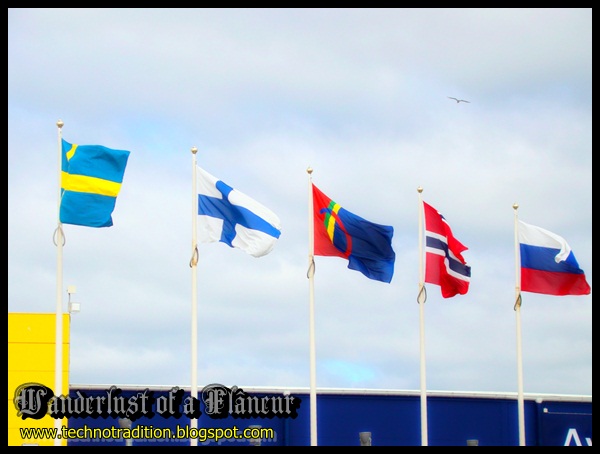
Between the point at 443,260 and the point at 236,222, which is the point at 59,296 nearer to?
the point at 236,222

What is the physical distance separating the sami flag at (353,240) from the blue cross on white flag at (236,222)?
7.03 ft

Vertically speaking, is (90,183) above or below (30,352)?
above

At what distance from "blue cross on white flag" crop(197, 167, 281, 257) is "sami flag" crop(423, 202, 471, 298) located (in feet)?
20.2

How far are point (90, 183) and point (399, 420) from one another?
631 inches

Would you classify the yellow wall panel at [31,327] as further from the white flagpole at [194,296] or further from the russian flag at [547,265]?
the russian flag at [547,265]

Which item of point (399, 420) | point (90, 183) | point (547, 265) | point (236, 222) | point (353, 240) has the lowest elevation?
point (399, 420)

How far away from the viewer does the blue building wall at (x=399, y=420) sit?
42.7 m

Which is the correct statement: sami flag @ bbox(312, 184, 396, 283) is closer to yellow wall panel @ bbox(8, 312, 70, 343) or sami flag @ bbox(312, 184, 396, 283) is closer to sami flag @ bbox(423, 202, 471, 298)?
sami flag @ bbox(423, 202, 471, 298)

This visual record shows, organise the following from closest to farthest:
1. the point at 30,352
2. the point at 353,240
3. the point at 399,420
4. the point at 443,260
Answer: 1. the point at 353,240
2. the point at 30,352
3. the point at 443,260
4. the point at 399,420

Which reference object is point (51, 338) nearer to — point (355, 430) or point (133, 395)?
point (133, 395)

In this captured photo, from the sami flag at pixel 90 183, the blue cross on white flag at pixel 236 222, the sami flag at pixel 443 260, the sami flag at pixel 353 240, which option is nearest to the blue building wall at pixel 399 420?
the sami flag at pixel 443 260

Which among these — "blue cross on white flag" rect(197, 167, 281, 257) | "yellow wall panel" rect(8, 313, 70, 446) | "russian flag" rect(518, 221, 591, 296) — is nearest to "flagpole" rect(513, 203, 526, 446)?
"russian flag" rect(518, 221, 591, 296)

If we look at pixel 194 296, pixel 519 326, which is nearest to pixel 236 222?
pixel 194 296

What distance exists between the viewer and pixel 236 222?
38469mm
